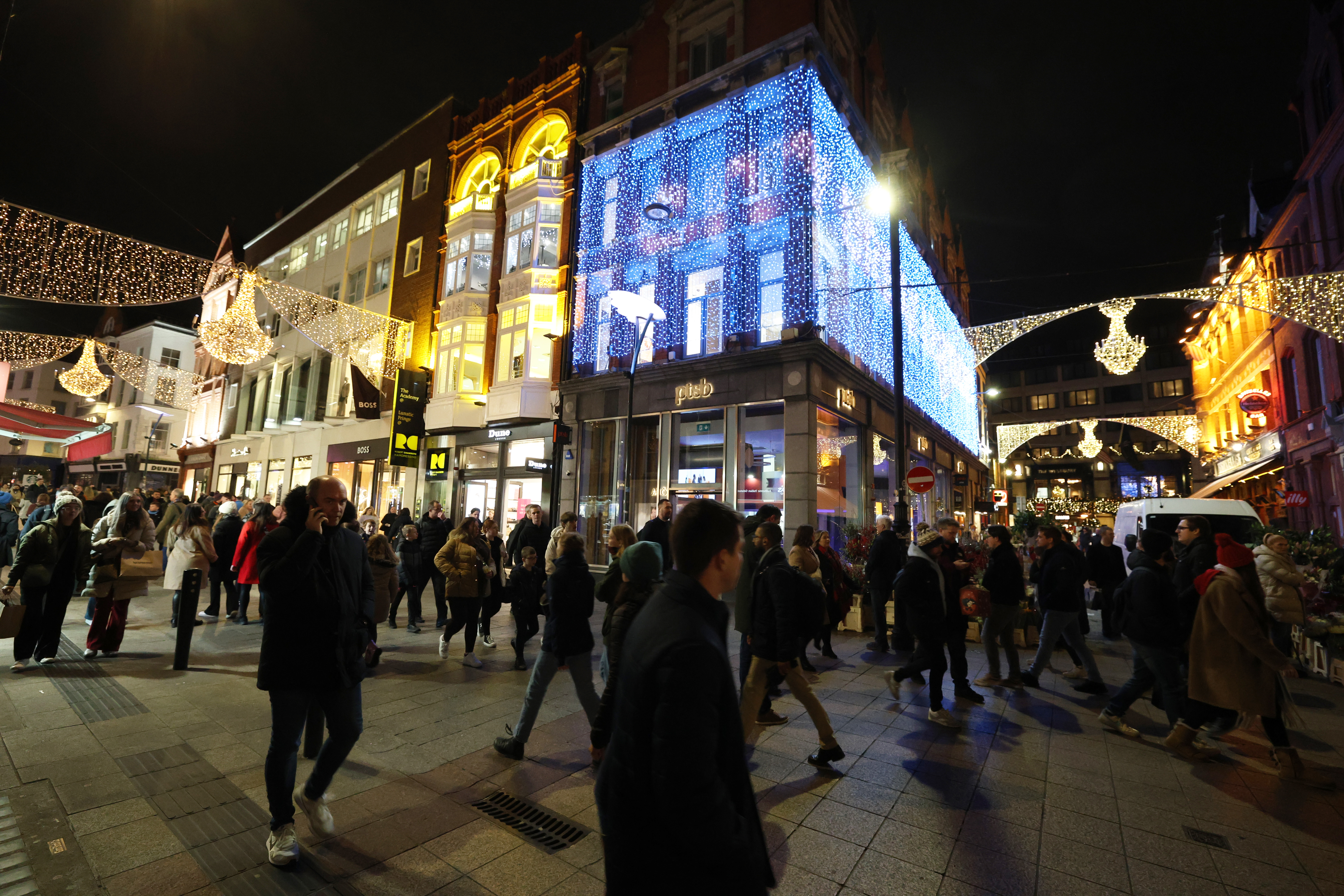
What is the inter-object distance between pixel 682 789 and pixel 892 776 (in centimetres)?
382

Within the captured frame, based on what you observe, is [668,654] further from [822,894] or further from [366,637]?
[366,637]

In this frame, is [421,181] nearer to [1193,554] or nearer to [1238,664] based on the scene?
[1193,554]

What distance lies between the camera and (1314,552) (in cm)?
938

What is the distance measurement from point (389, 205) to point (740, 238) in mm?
19088

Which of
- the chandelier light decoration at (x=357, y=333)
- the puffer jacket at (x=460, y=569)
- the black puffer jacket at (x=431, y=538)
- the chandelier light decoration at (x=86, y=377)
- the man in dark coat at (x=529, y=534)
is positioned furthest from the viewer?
the chandelier light decoration at (x=86, y=377)

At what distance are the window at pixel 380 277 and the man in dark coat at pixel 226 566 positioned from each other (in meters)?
18.9

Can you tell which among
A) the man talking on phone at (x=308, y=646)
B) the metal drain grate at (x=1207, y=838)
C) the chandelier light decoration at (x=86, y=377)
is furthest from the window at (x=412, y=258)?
the metal drain grate at (x=1207, y=838)

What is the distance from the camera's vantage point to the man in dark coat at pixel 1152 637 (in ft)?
17.4

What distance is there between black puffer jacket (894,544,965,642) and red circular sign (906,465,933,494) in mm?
4895

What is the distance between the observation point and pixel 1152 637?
17.5 feet

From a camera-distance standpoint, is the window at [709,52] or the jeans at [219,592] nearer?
the jeans at [219,592]

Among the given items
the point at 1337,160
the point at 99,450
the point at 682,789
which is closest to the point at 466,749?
the point at 682,789

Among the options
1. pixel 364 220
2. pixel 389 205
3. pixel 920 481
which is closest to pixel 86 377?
pixel 364 220

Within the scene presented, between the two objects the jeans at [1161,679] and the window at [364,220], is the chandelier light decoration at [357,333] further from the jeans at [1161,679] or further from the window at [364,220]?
the jeans at [1161,679]
